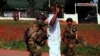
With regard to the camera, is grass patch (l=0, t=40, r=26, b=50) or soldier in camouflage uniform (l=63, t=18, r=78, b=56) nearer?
soldier in camouflage uniform (l=63, t=18, r=78, b=56)

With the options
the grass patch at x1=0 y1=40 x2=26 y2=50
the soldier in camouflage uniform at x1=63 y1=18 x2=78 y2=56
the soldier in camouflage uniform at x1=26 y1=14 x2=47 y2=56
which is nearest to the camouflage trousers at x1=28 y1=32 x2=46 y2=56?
the soldier in camouflage uniform at x1=26 y1=14 x2=47 y2=56

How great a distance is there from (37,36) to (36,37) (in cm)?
4

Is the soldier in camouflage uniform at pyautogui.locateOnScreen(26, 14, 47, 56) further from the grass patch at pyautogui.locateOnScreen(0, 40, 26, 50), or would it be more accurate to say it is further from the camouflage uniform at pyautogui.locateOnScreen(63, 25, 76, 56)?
the grass patch at pyautogui.locateOnScreen(0, 40, 26, 50)

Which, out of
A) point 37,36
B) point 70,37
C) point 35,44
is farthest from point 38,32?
point 70,37

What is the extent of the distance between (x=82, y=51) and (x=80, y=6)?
3954cm

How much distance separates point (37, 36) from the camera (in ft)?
40.0

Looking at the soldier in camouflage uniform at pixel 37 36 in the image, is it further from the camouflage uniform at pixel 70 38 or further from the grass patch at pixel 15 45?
the grass patch at pixel 15 45

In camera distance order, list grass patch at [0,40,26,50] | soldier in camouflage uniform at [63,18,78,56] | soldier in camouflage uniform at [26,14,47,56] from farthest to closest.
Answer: grass patch at [0,40,26,50], soldier in camouflage uniform at [63,18,78,56], soldier in camouflage uniform at [26,14,47,56]

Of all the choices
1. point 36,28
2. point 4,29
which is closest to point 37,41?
point 36,28

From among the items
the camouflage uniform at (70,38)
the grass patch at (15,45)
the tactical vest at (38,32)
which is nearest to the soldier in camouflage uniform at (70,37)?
the camouflage uniform at (70,38)

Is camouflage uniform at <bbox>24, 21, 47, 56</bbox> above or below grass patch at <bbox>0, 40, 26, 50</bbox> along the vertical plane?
above

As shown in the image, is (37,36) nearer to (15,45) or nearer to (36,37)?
(36,37)

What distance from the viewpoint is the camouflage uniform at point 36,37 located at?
475 inches

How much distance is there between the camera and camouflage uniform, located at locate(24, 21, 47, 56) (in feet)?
39.6
